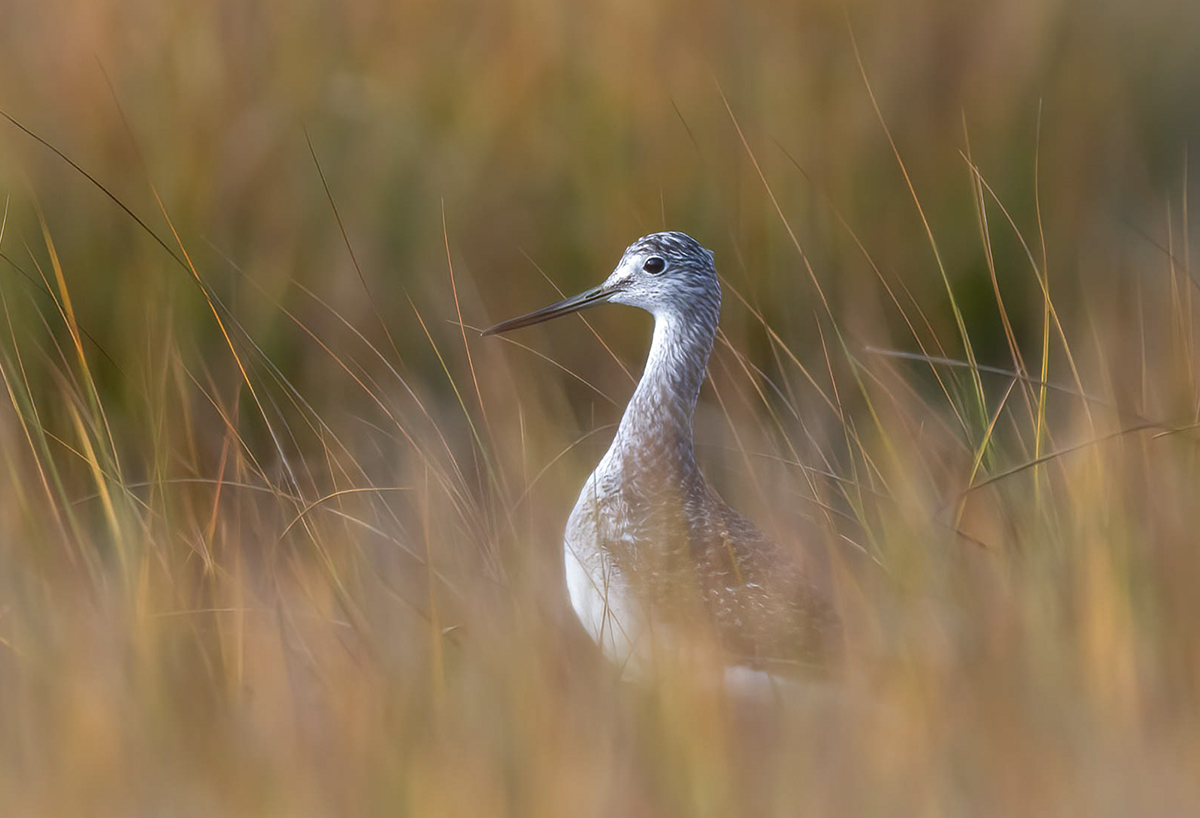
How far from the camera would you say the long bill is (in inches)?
119

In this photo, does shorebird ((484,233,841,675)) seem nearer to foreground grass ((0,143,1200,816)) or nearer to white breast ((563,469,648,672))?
white breast ((563,469,648,672))

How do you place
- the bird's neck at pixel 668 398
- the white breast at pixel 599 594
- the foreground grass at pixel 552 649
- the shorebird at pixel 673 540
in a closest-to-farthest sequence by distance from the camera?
the foreground grass at pixel 552 649
the white breast at pixel 599 594
the shorebird at pixel 673 540
the bird's neck at pixel 668 398

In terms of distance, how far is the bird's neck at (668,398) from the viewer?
118 inches

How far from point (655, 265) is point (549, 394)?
0.51m

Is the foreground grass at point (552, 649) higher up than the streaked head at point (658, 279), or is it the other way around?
the streaked head at point (658, 279)

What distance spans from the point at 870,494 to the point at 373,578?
3.38 ft

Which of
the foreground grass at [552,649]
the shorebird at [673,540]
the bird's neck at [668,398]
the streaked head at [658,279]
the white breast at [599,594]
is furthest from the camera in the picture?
the streaked head at [658,279]

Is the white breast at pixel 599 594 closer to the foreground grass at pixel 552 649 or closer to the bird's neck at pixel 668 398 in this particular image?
the foreground grass at pixel 552 649

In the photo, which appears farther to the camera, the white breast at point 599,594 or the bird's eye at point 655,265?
the bird's eye at point 655,265

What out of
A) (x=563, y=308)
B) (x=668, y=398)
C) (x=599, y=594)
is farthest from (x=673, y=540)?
(x=563, y=308)

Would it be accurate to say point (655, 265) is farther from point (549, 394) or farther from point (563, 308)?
point (549, 394)

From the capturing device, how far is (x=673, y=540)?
8.45 feet

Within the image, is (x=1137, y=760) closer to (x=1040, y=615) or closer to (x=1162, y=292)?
(x=1040, y=615)

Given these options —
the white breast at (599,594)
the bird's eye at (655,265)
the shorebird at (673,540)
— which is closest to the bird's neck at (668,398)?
the shorebird at (673,540)
